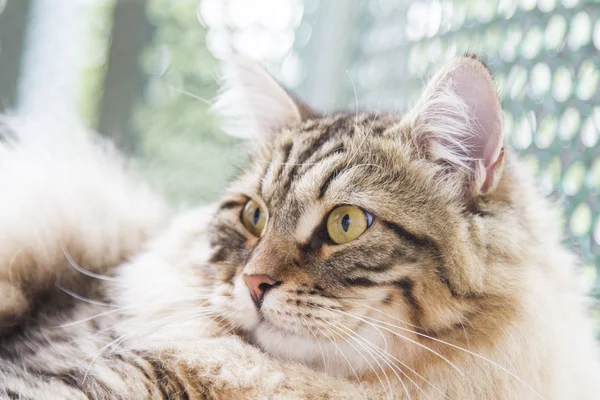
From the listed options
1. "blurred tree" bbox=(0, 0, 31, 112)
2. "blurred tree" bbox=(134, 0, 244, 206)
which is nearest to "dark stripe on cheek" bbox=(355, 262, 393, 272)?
"blurred tree" bbox=(134, 0, 244, 206)

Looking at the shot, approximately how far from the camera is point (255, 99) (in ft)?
4.60

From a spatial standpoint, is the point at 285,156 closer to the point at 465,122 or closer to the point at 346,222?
the point at 346,222

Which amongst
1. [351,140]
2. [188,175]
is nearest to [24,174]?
[188,175]

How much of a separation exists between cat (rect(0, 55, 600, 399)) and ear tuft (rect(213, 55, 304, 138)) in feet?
0.62

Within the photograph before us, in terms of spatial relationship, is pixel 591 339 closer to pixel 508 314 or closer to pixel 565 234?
pixel 565 234

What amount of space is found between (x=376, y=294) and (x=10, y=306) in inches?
36.1

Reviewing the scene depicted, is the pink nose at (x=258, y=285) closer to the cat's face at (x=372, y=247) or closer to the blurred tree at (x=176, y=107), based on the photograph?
the cat's face at (x=372, y=247)

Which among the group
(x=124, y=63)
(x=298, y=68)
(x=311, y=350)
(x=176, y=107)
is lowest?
(x=311, y=350)

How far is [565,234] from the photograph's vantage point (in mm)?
1311

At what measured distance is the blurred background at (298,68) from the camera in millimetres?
1326

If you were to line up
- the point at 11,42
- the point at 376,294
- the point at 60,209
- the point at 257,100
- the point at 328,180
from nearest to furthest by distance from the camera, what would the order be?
the point at 376,294 → the point at 328,180 → the point at 257,100 → the point at 60,209 → the point at 11,42

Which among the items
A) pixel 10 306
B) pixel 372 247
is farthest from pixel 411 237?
pixel 10 306

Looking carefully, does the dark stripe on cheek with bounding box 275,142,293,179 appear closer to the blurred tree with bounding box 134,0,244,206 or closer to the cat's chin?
the cat's chin

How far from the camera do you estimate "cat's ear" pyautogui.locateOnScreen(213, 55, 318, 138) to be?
1352mm
